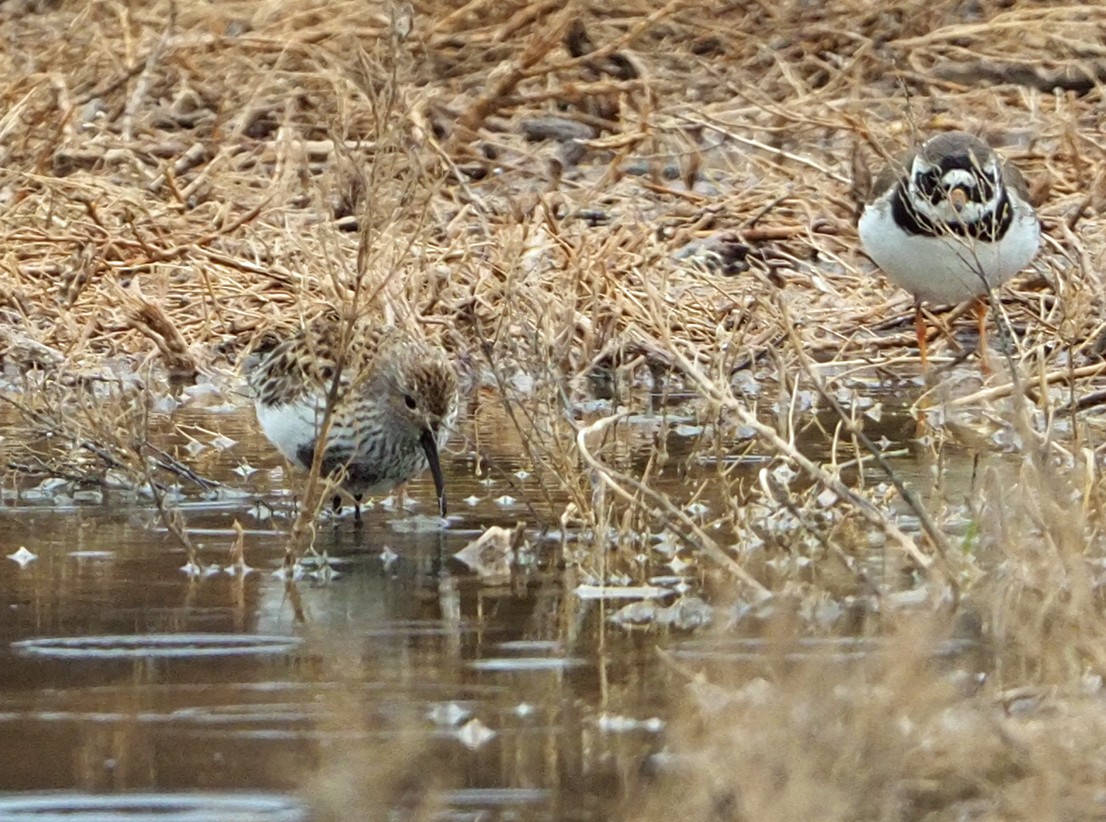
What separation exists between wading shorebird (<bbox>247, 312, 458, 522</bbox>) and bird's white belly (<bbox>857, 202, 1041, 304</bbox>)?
2.68 metres

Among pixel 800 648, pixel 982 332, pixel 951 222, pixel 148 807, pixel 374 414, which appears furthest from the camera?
pixel 982 332

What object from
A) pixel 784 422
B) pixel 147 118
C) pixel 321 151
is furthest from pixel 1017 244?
pixel 147 118

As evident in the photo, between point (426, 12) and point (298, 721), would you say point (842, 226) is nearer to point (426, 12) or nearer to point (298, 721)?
point (426, 12)

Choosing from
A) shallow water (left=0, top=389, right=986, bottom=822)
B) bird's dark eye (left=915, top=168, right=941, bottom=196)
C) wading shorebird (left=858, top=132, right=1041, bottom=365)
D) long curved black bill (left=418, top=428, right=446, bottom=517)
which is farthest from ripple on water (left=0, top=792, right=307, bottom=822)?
bird's dark eye (left=915, top=168, right=941, bottom=196)

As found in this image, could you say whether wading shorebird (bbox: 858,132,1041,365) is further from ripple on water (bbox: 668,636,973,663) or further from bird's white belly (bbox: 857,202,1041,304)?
ripple on water (bbox: 668,636,973,663)

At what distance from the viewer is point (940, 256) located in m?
8.70

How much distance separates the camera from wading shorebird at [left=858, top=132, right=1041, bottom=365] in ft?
28.3

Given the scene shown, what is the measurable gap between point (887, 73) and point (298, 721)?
9.58m

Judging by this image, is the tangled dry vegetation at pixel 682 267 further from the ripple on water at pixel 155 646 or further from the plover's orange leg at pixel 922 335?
the ripple on water at pixel 155 646

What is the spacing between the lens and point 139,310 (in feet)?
31.1

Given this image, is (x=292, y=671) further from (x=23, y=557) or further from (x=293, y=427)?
(x=293, y=427)

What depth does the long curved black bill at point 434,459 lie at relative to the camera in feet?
21.2

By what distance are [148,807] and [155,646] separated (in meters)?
1.21

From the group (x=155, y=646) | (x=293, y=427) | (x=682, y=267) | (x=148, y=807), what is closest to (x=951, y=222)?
(x=682, y=267)
